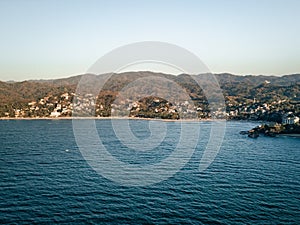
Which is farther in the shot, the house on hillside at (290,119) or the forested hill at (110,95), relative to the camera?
the forested hill at (110,95)

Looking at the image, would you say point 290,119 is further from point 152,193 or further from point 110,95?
point 110,95

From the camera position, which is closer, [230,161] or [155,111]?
[230,161]

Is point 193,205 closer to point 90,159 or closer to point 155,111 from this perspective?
point 90,159

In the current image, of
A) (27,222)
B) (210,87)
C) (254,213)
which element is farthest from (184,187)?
(210,87)

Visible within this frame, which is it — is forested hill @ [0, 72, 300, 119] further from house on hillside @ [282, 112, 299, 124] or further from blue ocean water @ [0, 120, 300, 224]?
blue ocean water @ [0, 120, 300, 224]

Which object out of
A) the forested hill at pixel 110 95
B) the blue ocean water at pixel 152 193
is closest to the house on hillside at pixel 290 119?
the forested hill at pixel 110 95

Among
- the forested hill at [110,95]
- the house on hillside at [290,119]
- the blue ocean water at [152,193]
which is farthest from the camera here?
the forested hill at [110,95]

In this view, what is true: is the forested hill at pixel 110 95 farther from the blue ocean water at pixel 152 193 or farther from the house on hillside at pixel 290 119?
the blue ocean water at pixel 152 193

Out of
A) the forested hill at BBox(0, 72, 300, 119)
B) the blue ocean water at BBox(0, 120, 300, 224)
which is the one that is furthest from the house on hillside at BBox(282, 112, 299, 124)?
the blue ocean water at BBox(0, 120, 300, 224)
